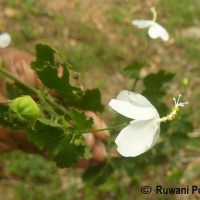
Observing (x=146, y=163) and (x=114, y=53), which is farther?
(x=114, y=53)

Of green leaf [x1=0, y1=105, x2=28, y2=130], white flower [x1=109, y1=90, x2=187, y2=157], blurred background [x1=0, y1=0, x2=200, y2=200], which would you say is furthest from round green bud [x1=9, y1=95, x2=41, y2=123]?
blurred background [x1=0, y1=0, x2=200, y2=200]

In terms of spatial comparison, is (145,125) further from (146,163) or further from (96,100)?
(146,163)

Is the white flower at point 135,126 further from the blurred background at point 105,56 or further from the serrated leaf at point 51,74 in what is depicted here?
the blurred background at point 105,56

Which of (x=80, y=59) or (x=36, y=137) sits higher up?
(x=80, y=59)

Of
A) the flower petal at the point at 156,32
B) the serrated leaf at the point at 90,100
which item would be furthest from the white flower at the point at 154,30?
the serrated leaf at the point at 90,100

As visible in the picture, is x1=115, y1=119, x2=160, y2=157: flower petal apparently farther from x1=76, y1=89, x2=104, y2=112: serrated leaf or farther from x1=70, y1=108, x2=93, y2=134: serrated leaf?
x1=76, y1=89, x2=104, y2=112: serrated leaf

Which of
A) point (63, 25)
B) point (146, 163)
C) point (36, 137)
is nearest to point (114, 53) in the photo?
point (63, 25)

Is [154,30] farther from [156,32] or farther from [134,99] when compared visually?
[134,99]
